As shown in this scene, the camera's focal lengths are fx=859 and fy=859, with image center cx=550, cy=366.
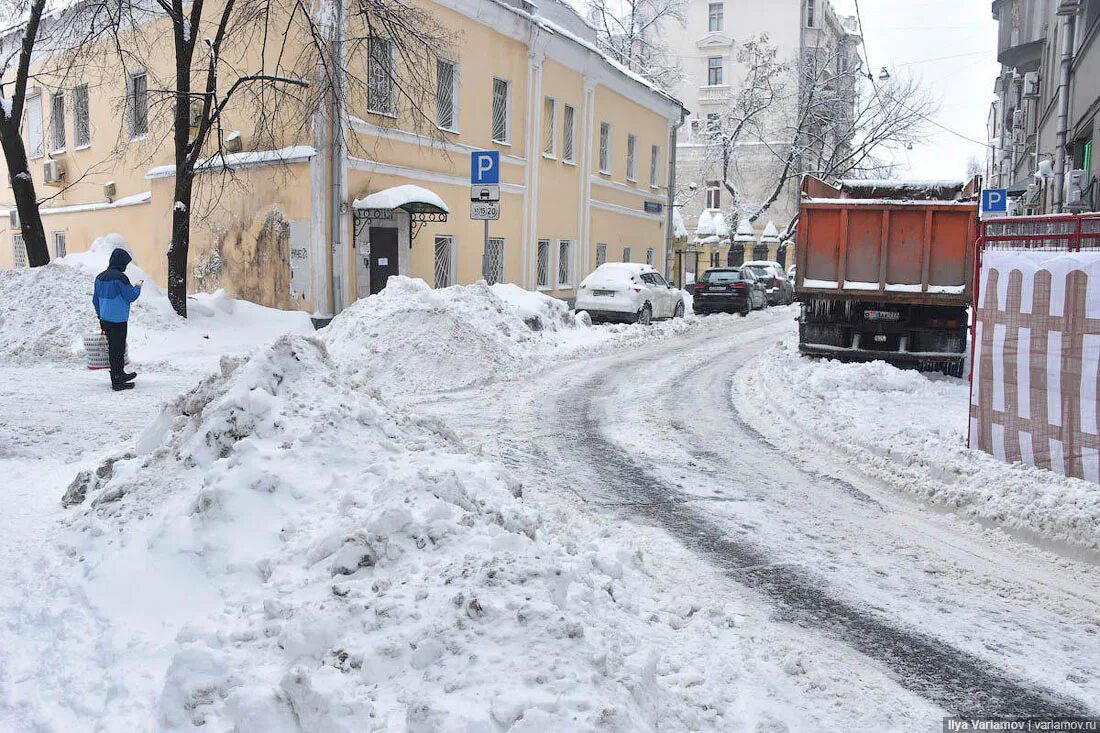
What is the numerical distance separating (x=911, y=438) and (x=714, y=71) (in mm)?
58152

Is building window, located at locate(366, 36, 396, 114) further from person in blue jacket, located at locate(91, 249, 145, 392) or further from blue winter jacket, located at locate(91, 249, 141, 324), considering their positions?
person in blue jacket, located at locate(91, 249, 145, 392)

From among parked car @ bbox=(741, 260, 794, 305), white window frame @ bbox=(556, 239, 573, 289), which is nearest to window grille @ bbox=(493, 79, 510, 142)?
white window frame @ bbox=(556, 239, 573, 289)

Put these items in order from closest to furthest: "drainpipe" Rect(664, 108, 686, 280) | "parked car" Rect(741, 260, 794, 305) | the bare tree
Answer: "parked car" Rect(741, 260, 794, 305)
"drainpipe" Rect(664, 108, 686, 280)
the bare tree

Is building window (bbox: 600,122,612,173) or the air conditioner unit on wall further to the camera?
building window (bbox: 600,122,612,173)

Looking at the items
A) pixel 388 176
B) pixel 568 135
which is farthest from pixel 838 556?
pixel 568 135

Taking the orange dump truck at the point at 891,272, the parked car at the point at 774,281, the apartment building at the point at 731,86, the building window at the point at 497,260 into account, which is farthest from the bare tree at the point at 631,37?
the orange dump truck at the point at 891,272

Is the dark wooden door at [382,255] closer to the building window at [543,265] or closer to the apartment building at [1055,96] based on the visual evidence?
the building window at [543,265]

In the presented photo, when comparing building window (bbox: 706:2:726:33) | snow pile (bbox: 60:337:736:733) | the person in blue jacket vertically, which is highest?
building window (bbox: 706:2:726:33)

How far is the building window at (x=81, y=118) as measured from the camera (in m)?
Answer: 23.4

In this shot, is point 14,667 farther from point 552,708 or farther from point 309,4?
point 309,4

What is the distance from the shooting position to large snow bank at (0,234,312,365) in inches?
502

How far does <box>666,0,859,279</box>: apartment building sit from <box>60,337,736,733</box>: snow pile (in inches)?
1713

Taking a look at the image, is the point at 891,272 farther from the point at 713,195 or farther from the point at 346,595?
the point at 713,195

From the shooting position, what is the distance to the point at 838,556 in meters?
5.04
